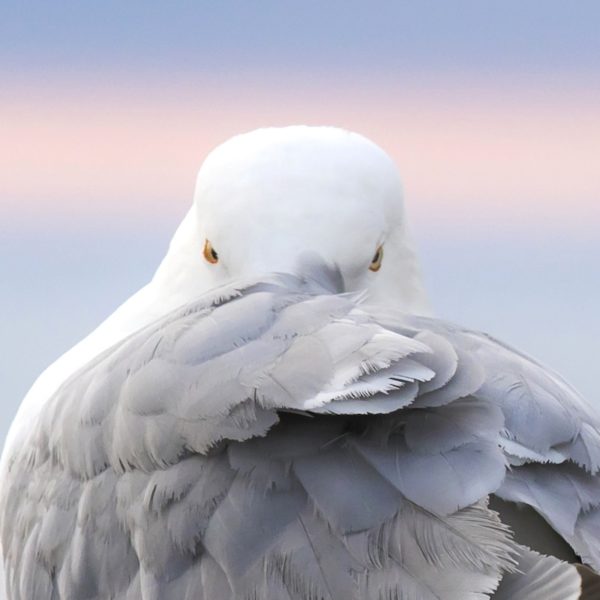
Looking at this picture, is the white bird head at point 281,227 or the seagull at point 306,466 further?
the white bird head at point 281,227

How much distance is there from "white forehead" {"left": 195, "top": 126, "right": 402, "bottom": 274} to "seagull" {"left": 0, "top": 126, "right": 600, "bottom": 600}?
320 millimetres

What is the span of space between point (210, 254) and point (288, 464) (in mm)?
967

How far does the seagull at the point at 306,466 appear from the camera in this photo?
190cm

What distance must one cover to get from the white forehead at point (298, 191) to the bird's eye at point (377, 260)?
0.16 ft

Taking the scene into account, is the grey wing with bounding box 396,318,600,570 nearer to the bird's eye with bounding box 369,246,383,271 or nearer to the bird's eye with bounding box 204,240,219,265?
the bird's eye with bounding box 369,246,383,271

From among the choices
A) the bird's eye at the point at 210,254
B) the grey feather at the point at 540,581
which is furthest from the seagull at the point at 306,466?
the bird's eye at the point at 210,254

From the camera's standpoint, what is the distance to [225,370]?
2.07 meters

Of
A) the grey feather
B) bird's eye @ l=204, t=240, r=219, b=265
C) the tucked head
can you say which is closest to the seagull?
the grey feather

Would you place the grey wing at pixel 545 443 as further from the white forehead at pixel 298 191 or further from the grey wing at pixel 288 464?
the white forehead at pixel 298 191

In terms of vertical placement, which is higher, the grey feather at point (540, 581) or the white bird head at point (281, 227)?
the white bird head at point (281, 227)

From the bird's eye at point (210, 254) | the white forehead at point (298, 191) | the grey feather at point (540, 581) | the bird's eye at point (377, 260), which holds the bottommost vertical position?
the grey feather at point (540, 581)

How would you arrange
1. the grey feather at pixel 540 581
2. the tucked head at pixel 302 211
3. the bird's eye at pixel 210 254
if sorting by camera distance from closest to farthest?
the grey feather at pixel 540 581
the tucked head at pixel 302 211
the bird's eye at pixel 210 254

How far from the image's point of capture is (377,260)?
2.91 meters

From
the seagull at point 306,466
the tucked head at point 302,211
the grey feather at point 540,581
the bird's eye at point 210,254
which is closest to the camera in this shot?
the grey feather at point 540,581
